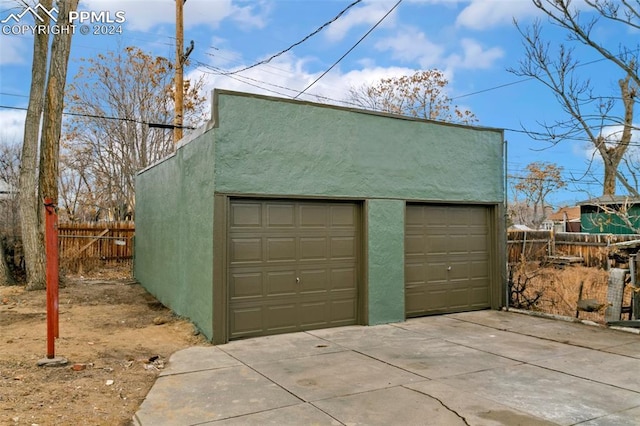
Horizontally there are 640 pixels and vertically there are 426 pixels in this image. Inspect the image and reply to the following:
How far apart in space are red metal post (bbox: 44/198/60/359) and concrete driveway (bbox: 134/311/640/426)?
1549mm

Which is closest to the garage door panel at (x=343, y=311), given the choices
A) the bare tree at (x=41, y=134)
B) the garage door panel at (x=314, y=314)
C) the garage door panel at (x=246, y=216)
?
the garage door panel at (x=314, y=314)

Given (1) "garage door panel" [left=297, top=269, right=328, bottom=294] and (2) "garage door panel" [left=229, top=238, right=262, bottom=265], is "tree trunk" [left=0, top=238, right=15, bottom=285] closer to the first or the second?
(2) "garage door panel" [left=229, top=238, right=262, bottom=265]

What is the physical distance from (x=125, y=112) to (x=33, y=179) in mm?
9694

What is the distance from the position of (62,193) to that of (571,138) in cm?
2996

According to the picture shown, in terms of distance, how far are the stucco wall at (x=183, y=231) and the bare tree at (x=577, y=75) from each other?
15.7 ft

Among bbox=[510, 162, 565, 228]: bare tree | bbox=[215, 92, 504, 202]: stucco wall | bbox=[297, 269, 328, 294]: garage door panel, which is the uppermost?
bbox=[510, 162, 565, 228]: bare tree

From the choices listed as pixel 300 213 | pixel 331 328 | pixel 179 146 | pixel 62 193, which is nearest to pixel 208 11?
pixel 179 146

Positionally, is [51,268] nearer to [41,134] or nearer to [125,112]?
[41,134]

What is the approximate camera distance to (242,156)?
7.31 m

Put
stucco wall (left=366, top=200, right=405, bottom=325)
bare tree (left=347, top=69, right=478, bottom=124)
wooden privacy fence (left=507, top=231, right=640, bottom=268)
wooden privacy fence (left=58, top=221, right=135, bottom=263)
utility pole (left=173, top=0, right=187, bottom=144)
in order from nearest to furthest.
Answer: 1. stucco wall (left=366, top=200, right=405, bottom=325)
2. utility pole (left=173, top=0, right=187, bottom=144)
3. wooden privacy fence (left=58, top=221, right=135, bottom=263)
4. wooden privacy fence (left=507, top=231, right=640, bottom=268)
5. bare tree (left=347, top=69, right=478, bottom=124)

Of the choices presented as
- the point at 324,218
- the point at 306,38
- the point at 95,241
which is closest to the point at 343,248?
the point at 324,218

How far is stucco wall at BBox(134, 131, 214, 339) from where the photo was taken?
734 cm

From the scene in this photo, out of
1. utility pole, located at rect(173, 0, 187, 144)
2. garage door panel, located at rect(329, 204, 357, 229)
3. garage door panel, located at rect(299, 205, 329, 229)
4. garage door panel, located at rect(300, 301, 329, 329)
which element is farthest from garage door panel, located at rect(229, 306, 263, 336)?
utility pole, located at rect(173, 0, 187, 144)

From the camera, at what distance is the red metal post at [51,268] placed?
589cm
